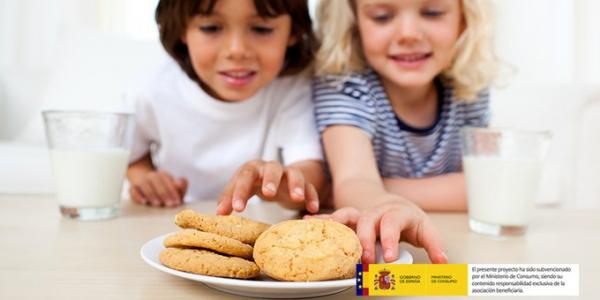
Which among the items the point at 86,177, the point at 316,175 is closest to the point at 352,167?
the point at 316,175

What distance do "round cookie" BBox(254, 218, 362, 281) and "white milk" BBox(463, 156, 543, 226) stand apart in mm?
395

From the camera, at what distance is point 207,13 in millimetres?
1021

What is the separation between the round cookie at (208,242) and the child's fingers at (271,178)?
166 mm

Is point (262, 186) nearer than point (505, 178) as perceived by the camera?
Yes

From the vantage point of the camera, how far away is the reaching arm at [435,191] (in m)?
1.04

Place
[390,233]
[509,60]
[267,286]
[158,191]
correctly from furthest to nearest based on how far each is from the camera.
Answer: [509,60]
[158,191]
[390,233]
[267,286]

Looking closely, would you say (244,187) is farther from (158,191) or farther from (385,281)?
(158,191)

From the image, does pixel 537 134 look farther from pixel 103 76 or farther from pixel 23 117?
pixel 23 117

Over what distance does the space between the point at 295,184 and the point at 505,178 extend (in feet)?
1.02

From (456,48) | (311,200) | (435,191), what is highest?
(456,48)

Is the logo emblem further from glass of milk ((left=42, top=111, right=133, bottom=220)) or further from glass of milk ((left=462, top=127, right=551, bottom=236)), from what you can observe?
glass of milk ((left=42, top=111, right=133, bottom=220))

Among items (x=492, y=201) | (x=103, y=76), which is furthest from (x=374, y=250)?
(x=103, y=76)

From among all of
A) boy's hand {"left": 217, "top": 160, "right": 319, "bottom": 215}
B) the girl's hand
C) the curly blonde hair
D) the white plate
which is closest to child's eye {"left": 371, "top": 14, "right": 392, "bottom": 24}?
the curly blonde hair

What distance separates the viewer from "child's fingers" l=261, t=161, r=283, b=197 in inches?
26.0
